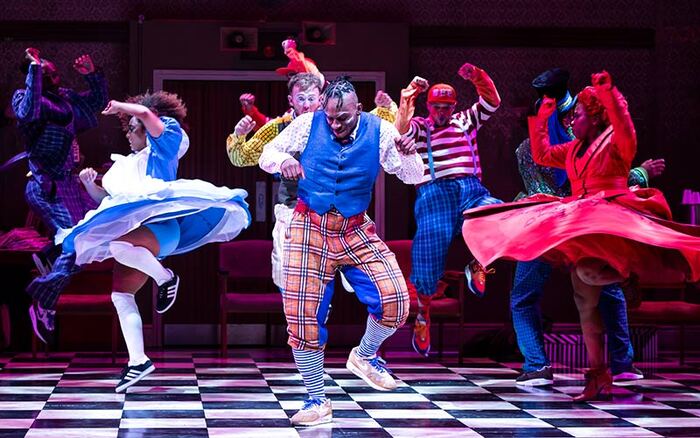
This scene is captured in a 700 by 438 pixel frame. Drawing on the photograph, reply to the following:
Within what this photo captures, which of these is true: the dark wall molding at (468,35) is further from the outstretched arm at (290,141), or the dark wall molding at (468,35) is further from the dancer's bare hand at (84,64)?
the outstretched arm at (290,141)

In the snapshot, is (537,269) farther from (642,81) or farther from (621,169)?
(642,81)

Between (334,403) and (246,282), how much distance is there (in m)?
4.08

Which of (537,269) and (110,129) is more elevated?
(110,129)

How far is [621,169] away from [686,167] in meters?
4.35

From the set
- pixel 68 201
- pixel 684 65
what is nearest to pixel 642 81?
pixel 684 65

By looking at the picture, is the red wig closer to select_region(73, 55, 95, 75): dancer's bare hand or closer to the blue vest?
the blue vest

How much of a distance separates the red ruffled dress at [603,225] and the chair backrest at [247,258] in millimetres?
3435

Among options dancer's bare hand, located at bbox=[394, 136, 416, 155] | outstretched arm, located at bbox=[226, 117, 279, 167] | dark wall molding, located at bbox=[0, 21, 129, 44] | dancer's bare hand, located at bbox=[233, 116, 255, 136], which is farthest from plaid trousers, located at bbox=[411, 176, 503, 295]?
dark wall molding, located at bbox=[0, 21, 129, 44]

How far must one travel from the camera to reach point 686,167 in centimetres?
997

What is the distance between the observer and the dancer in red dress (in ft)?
18.2

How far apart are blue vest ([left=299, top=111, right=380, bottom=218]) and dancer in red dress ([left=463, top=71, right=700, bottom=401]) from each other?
93 centimetres

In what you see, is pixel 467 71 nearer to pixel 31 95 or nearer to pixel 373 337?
pixel 373 337

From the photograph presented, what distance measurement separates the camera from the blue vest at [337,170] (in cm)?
499

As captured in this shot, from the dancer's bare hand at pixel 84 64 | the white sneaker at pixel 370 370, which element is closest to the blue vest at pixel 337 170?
the white sneaker at pixel 370 370
